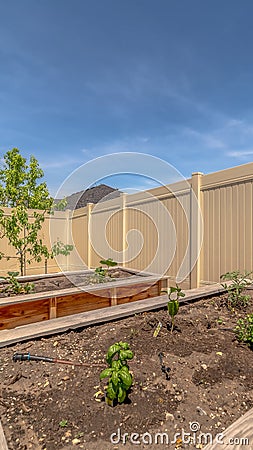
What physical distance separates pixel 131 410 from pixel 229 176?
3.18 metres

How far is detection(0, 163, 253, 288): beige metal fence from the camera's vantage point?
11.5ft

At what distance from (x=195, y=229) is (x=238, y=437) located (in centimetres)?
340

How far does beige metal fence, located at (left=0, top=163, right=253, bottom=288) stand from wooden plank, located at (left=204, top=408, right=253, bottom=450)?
2.64m

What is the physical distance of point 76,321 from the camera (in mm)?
1802

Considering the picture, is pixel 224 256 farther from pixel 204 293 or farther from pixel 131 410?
pixel 131 410

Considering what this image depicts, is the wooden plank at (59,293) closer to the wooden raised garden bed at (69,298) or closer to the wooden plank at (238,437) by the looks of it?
the wooden raised garden bed at (69,298)

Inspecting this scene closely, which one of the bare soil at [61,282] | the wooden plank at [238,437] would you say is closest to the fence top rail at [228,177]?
the bare soil at [61,282]

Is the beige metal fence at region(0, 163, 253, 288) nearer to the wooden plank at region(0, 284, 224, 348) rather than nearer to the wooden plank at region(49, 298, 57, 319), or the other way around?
the wooden plank at region(0, 284, 224, 348)

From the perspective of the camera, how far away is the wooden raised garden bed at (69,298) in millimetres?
2587

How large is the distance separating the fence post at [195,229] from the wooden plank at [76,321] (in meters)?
1.68

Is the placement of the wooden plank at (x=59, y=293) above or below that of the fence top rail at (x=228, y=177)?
below

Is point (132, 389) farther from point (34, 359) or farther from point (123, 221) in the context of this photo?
point (123, 221)

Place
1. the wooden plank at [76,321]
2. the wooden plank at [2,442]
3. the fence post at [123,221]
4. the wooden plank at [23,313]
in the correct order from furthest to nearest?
the fence post at [123,221] < the wooden plank at [23,313] < the wooden plank at [76,321] < the wooden plank at [2,442]

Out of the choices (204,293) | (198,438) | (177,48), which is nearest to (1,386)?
(198,438)
